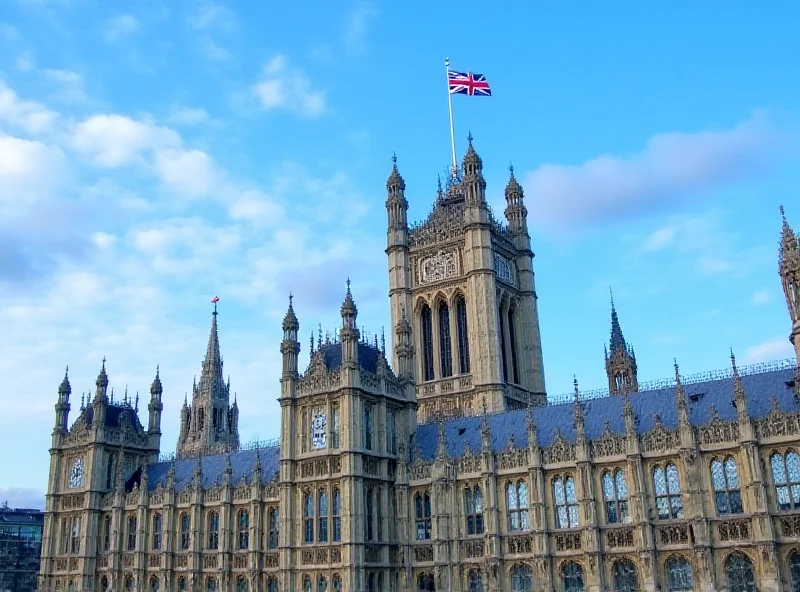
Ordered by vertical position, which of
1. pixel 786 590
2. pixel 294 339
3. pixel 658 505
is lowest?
pixel 786 590

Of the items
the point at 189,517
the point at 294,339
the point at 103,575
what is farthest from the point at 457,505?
the point at 103,575

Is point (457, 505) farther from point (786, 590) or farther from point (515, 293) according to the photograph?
point (515, 293)

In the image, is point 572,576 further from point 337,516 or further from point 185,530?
point 185,530

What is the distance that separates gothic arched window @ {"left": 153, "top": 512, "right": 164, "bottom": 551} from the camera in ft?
230

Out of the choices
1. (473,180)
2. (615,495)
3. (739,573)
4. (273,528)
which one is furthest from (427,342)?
(739,573)

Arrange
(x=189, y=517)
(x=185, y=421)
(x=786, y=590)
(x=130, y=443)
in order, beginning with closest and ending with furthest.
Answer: (x=786, y=590) → (x=189, y=517) → (x=130, y=443) → (x=185, y=421)

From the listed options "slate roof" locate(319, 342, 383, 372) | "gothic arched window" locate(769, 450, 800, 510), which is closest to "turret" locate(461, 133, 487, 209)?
"slate roof" locate(319, 342, 383, 372)

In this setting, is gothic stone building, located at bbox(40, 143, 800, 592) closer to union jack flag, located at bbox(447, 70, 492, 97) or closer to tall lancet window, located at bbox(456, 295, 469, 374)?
tall lancet window, located at bbox(456, 295, 469, 374)

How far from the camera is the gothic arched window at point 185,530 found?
68375 mm

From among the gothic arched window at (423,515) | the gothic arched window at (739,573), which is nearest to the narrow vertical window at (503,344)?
the gothic arched window at (423,515)

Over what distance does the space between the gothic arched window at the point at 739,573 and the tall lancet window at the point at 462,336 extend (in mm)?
36378

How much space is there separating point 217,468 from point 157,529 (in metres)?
6.62

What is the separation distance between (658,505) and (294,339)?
27425mm

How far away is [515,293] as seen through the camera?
285 feet
